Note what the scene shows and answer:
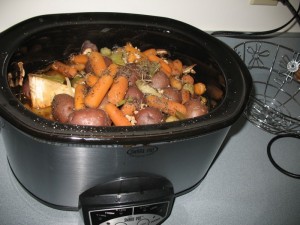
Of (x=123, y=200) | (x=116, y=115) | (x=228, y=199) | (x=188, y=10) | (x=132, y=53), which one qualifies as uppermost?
(x=188, y=10)

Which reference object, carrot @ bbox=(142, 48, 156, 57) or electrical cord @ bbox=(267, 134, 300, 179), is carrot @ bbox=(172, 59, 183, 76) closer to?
carrot @ bbox=(142, 48, 156, 57)

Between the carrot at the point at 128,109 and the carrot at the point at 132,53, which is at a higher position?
the carrot at the point at 132,53

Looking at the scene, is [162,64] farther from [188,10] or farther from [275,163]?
[275,163]

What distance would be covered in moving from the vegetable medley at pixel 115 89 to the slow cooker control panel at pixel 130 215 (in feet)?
0.65

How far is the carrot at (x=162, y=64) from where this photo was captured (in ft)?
2.94

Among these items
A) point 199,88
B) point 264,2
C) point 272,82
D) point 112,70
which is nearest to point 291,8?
point 264,2

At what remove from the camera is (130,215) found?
27.1 inches

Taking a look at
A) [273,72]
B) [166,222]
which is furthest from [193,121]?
[273,72]

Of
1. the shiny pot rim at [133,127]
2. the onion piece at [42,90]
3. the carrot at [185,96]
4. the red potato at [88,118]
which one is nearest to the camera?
the shiny pot rim at [133,127]

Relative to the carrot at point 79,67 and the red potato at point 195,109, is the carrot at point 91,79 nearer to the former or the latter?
the carrot at point 79,67

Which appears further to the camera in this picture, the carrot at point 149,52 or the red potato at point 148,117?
the carrot at point 149,52

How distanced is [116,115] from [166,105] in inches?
5.8

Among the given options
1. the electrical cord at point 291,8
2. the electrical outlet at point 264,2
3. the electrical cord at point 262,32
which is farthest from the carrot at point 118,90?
the electrical cord at point 291,8

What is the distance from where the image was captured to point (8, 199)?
0.84m
